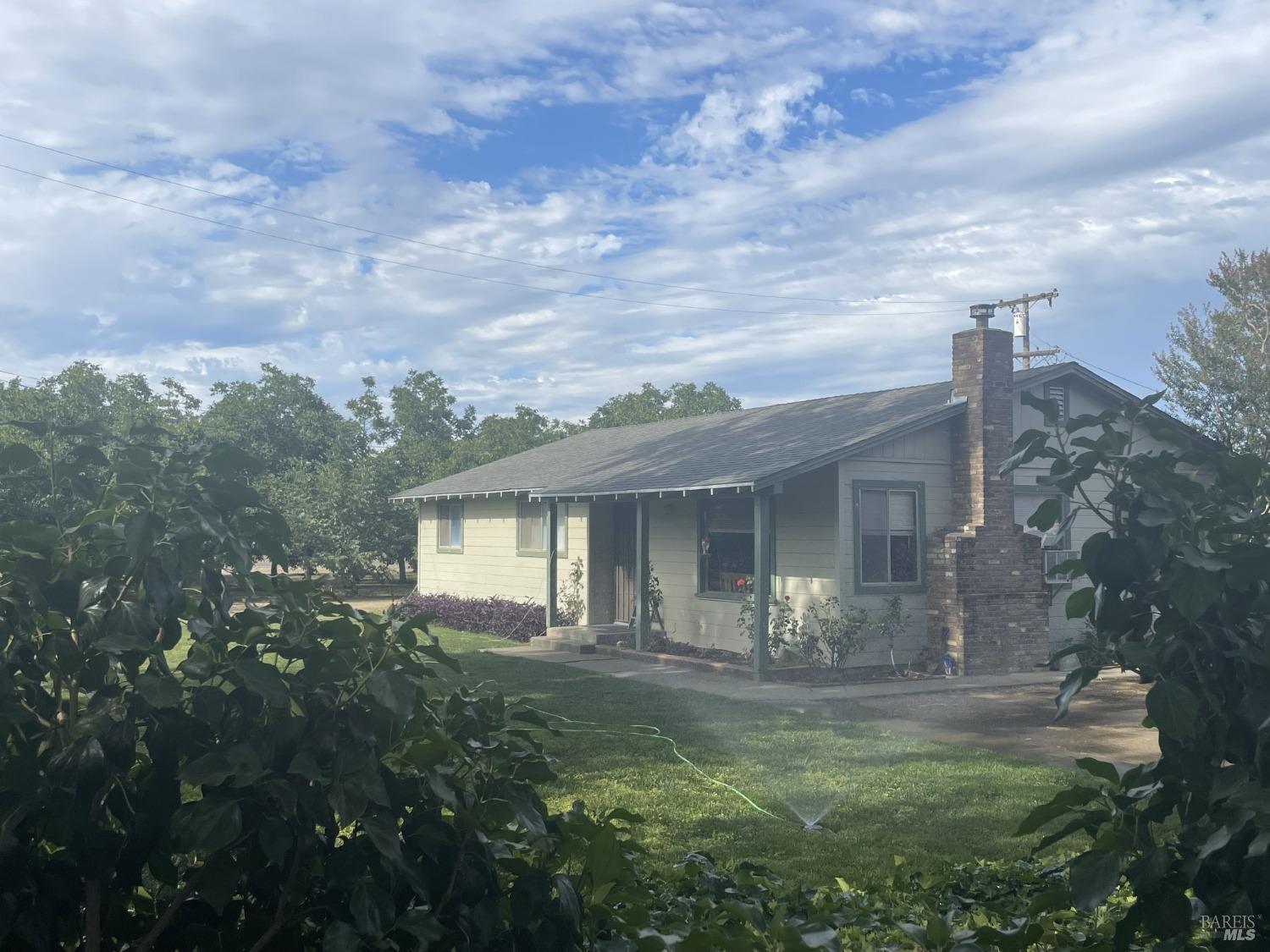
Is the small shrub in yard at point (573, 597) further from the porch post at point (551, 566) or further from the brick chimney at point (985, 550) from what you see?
the brick chimney at point (985, 550)

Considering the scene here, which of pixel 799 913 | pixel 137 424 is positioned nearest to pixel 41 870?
pixel 137 424

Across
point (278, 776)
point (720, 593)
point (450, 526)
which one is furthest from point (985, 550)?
point (278, 776)

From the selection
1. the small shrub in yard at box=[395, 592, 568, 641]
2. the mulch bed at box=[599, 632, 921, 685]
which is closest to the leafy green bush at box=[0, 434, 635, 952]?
the mulch bed at box=[599, 632, 921, 685]

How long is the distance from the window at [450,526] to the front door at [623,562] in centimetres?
595

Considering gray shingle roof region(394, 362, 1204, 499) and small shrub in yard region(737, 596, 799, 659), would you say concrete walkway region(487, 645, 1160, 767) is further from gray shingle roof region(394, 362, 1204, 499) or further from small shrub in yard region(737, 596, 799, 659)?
gray shingle roof region(394, 362, 1204, 499)

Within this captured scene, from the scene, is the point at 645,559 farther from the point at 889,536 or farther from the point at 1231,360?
the point at 1231,360

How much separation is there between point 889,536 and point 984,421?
202 centimetres

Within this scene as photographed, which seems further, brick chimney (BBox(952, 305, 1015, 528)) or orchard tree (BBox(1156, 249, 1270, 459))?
orchard tree (BBox(1156, 249, 1270, 459))

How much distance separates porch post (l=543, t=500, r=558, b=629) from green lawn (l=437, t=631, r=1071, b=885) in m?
6.64

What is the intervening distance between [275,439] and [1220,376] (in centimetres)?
3929

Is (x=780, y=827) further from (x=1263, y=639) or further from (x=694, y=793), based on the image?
(x=1263, y=639)

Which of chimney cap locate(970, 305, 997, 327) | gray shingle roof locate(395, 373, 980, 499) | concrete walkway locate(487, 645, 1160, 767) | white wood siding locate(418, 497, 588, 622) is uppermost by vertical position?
chimney cap locate(970, 305, 997, 327)

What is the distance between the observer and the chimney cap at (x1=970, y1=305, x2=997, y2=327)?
48.5 feet

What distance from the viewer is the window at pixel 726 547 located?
A: 15586mm
